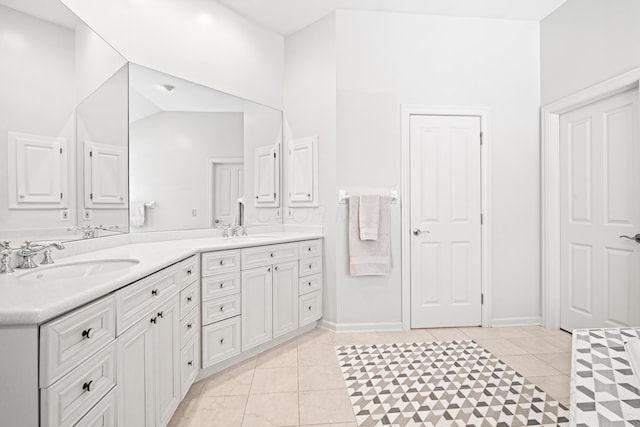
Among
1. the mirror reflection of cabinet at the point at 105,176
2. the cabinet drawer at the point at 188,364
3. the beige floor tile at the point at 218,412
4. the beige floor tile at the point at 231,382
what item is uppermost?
the mirror reflection of cabinet at the point at 105,176

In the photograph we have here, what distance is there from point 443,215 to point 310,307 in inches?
55.8

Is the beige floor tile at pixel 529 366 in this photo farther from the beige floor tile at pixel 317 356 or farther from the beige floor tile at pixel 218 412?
the beige floor tile at pixel 218 412

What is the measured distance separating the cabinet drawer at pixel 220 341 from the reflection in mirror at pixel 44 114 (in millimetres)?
905

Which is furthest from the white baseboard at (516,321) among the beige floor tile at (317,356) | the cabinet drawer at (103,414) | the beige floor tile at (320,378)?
the cabinet drawer at (103,414)

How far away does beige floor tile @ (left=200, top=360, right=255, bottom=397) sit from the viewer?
6.12 feet

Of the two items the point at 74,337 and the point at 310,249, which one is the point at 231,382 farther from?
the point at 74,337

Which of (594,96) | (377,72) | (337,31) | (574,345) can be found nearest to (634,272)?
(594,96)

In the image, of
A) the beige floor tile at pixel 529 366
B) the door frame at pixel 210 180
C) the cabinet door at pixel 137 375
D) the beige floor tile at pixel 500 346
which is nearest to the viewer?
the cabinet door at pixel 137 375

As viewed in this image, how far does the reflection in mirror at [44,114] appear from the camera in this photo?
130 cm

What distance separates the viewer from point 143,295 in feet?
4.19

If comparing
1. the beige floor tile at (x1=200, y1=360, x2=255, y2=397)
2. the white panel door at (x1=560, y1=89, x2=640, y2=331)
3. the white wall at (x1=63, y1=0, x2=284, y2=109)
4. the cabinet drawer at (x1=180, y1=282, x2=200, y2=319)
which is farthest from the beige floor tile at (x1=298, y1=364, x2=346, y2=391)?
the white wall at (x1=63, y1=0, x2=284, y2=109)

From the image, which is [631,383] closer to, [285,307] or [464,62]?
[285,307]

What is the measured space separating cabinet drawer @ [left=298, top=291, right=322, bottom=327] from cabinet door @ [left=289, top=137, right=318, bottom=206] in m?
0.81

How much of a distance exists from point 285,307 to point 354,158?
1.37 m
